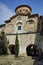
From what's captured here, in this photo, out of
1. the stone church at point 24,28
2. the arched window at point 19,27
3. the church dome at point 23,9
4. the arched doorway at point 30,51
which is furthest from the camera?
the church dome at point 23,9

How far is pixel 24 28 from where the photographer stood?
22.3 metres

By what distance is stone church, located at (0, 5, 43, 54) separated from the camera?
829 inches

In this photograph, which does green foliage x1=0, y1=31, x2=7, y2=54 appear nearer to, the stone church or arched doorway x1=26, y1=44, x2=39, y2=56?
the stone church

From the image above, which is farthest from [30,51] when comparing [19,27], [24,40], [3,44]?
[3,44]

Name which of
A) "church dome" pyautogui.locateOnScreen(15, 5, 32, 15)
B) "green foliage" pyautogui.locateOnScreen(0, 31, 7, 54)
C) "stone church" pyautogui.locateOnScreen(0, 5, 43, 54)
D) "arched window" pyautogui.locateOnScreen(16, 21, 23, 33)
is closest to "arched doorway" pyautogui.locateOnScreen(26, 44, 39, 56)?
"stone church" pyautogui.locateOnScreen(0, 5, 43, 54)

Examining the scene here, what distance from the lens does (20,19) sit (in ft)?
76.3

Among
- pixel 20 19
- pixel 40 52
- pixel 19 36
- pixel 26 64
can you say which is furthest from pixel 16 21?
pixel 26 64

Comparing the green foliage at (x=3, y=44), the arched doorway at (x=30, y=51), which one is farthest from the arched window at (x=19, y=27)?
the arched doorway at (x=30, y=51)

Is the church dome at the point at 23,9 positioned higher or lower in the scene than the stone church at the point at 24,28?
higher

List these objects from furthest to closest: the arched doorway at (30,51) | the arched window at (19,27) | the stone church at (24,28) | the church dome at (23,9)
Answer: the church dome at (23,9) < the arched doorway at (30,51) < the arched window at (19,27) < the stone church at (24,28)

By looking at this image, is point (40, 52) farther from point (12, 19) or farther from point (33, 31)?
point (12, 19)

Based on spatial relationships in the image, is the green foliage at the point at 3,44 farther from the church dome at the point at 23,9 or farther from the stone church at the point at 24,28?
the church dome at the point at 23,9

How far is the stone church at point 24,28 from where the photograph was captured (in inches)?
829

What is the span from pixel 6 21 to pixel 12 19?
1100mm
